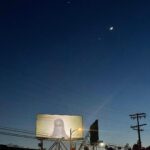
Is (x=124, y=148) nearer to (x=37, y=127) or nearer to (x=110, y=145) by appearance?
(x=110, y=145)

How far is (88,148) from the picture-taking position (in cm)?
7344

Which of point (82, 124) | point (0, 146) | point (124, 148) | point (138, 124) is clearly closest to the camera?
point (0, 146)

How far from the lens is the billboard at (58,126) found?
6706 centimetres

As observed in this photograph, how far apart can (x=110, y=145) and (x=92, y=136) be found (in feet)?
54.7

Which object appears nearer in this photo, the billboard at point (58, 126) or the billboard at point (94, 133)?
the billboard at point (94, 133)

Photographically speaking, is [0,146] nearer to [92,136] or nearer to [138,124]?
[92,136]

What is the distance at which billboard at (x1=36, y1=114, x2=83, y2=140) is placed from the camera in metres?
67.1

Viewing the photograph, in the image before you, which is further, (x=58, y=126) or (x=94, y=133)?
(x=58, y=126)

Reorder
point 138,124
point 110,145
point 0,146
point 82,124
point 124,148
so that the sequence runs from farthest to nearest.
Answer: point 124,148 → point 110,145 → point 82,124 → point 138,124 → point 0,146

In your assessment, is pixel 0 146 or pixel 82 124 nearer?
pixel 0 146

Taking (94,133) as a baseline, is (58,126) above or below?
above

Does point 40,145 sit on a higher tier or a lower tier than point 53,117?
lower

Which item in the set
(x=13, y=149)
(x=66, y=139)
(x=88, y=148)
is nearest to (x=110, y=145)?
(x=88, y=148)

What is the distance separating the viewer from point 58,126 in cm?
6869
